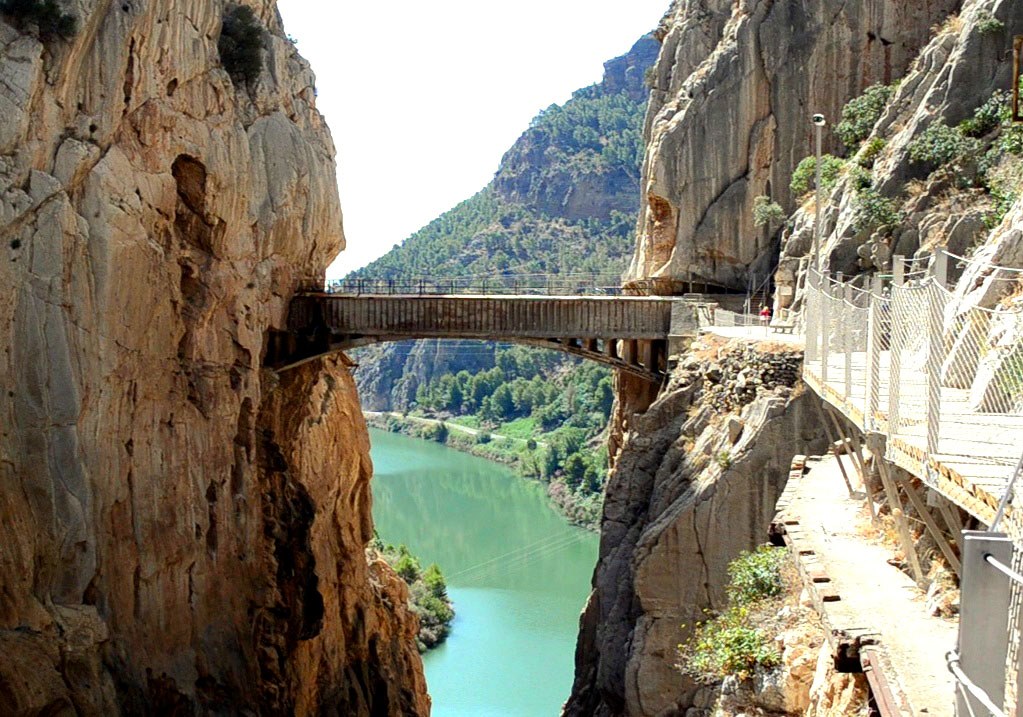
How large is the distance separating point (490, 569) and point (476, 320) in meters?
31.5

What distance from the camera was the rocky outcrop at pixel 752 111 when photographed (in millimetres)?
30094

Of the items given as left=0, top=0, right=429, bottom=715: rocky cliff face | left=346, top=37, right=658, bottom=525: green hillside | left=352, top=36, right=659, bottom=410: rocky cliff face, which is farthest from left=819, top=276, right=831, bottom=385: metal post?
left=352, top=36, right=659, bottom=410: rocky cliff face

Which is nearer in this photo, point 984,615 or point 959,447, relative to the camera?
point 984,615

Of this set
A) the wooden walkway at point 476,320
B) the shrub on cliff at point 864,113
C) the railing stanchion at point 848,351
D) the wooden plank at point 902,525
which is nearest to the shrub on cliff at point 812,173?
the shrub on cliff at point 864,113

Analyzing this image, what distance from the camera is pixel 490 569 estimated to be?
5475 cm

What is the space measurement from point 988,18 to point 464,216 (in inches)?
4278

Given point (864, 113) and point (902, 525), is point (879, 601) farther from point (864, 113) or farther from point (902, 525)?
point (864, 113)

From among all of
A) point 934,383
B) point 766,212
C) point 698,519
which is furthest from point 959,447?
point 766,212

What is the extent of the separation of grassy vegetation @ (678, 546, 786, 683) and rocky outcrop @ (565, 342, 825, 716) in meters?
4.20

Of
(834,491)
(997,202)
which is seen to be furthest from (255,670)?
(997,202)

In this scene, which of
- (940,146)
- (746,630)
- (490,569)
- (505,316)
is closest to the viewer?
(746,630)

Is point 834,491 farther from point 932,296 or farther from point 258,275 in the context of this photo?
point 258,275

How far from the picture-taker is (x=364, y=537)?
1144 inches

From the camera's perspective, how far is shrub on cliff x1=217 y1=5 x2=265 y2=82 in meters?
22.4
